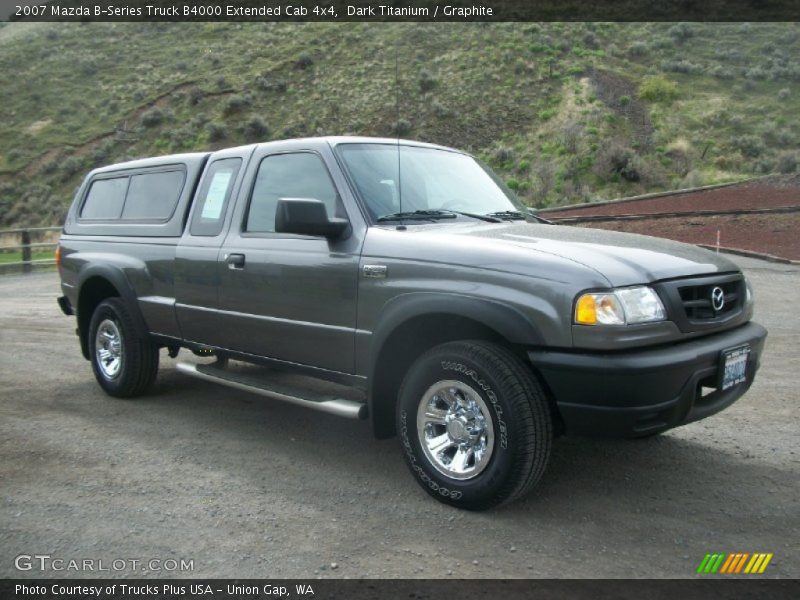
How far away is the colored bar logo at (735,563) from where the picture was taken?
3144mm

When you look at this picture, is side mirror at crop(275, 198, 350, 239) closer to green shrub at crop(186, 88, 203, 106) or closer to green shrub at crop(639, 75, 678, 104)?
green shrub at crop(639, 75, 678, 104)

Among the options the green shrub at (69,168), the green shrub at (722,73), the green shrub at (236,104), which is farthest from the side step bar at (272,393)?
the green shrub at (722,73)

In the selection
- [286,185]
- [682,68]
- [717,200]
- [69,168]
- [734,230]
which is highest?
[682,68]

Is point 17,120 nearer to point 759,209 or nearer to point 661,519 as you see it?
point 759,209

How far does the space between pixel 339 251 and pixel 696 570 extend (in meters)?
2.44

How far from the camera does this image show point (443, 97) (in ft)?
129

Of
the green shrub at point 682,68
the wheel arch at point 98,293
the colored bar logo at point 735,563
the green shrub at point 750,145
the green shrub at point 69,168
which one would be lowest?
the colored bar logo at point 735,563

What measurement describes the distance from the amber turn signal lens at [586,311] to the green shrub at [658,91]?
38.9 meters

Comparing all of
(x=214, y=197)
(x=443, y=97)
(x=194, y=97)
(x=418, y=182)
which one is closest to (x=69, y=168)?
(x=194, y=97)

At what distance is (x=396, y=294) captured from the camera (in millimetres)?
3975

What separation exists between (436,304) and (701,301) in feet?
4.36

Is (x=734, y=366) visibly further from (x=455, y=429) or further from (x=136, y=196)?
(x=136, y=196)

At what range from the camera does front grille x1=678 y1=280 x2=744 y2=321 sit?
363 cm

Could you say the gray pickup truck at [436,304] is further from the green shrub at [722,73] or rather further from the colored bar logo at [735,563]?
the green shrub at [722,73]
